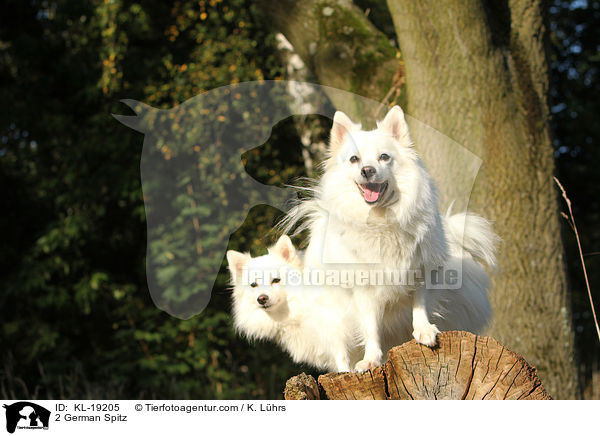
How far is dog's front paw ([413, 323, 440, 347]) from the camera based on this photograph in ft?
6.10

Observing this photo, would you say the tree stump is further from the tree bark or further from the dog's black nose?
the tree bark

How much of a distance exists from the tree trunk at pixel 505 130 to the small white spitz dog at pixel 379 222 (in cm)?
88

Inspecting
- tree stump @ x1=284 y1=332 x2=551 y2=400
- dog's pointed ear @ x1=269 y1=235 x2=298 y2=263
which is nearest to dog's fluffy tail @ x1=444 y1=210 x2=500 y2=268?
tree stump @ x1=284 y1=332 x2=551 y2=400

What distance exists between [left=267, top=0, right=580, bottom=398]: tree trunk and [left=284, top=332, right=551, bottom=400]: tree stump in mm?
1027

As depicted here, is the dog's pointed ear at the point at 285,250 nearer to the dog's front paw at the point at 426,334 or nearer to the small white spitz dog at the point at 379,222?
the small white spitz dog at the point at 379,222

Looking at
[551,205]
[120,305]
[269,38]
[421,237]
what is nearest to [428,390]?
[421,237]

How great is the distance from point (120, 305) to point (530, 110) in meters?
4.47

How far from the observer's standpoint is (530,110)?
11.1 feet

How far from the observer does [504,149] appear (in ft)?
10.2

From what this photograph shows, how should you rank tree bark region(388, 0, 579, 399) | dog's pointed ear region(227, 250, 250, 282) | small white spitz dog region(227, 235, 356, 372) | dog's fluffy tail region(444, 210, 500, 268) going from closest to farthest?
1. dog's fluffy tail region(444, 210, 500, 268)
2. small white spitz dog region(227, 235, 356, 372)
3. dog's pointed ear region(227, 250, 250, 282)
4. tree bark region(388, 0, 579, 399)

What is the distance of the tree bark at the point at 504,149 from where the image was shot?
2959 millimetres

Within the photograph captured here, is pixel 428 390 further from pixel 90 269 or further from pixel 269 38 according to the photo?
pixel 90 269
